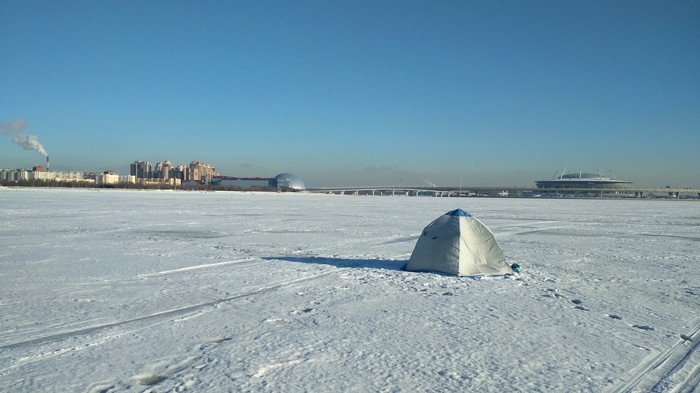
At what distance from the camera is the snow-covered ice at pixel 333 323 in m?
4.18

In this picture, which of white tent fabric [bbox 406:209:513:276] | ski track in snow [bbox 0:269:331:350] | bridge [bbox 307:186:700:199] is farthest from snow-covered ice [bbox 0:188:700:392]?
bridge [bbox 307:186:700:199]

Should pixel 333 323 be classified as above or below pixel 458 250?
below

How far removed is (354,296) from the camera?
7.23 m

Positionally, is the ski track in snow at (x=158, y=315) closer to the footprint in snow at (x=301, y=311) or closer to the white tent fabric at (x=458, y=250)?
the footprint in snow at (x=301, y=311)

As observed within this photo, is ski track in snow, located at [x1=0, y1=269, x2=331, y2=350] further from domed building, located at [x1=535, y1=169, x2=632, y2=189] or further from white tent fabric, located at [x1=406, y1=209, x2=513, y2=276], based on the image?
domed building, located at [x1=535, y1=169, x2=632, y2=189]

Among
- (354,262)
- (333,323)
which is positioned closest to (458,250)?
(354,262)

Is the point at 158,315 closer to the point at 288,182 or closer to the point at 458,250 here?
the point at 458,250

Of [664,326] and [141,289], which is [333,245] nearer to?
[141,289]

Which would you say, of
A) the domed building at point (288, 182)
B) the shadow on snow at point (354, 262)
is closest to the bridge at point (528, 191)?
the domed building at point (288, 182)

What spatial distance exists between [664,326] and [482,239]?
368cm

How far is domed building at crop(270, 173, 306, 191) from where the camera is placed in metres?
167

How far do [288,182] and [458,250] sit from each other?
161564 mm

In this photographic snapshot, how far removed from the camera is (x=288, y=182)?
168625 millimetres

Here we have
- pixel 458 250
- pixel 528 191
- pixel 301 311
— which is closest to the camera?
pixel 301 311
